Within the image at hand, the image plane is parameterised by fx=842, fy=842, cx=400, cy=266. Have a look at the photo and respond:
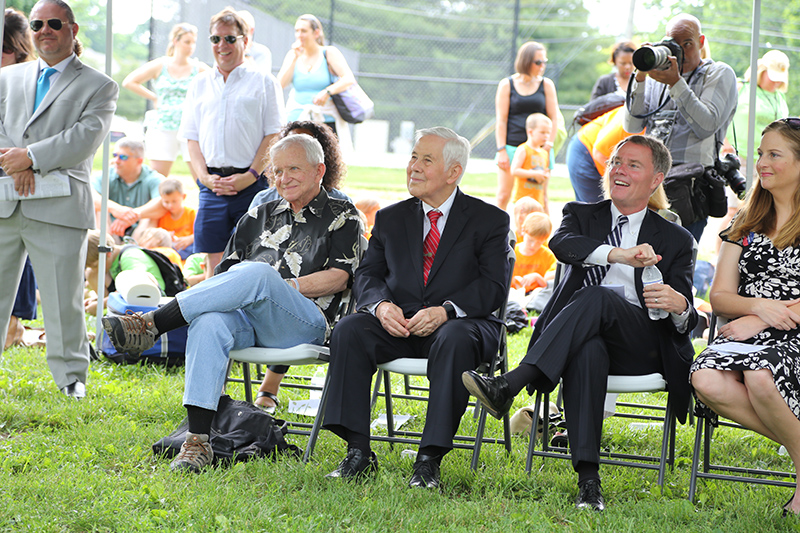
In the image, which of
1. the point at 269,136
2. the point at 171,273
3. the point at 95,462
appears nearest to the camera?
the point at 95,462

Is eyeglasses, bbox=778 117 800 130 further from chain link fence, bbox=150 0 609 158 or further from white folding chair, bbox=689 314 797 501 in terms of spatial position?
chain link fence, bbox=150 0 609 158

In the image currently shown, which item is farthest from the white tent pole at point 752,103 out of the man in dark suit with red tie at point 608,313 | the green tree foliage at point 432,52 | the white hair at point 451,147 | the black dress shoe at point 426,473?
the green tree foliage at point 432,52

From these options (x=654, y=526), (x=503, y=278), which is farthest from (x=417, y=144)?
(x=654, y=526)

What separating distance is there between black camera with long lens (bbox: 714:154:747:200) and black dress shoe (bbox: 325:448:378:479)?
8.75 ft

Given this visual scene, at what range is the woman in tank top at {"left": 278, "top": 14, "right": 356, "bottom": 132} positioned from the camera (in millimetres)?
7363

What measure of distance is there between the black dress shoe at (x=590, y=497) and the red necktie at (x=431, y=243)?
3.73 ft

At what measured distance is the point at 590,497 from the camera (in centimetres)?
315

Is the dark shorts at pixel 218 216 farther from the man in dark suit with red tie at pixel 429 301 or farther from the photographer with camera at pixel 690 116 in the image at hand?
the photographer with camera at pixel 690 116

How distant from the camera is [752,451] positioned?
12.9 feet

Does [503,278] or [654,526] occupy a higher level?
[503,278]

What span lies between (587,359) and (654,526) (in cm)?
65

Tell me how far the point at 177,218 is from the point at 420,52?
8.33 meters

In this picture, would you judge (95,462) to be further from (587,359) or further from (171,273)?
(171,273)

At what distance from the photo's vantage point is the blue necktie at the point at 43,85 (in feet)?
15.0
